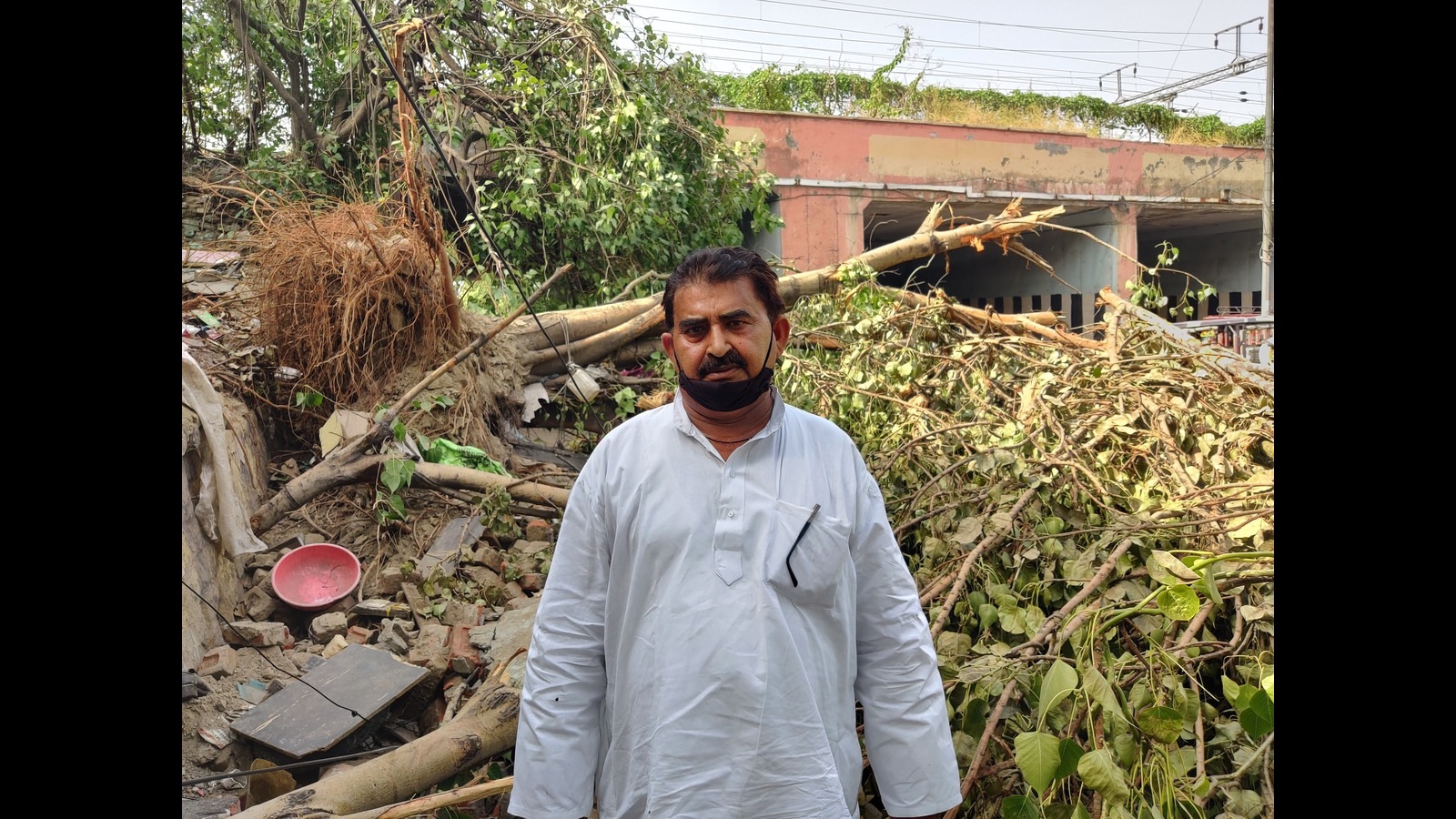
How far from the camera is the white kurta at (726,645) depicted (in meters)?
1.60

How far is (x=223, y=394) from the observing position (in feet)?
18.0

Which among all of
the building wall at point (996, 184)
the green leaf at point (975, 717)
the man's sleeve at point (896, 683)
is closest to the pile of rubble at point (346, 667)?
the green leaf at point (975, 717)

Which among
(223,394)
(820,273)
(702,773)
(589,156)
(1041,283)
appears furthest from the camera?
(1041,283)

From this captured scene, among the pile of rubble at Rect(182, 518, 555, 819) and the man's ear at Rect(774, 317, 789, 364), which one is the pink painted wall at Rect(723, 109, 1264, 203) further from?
the man's ear at Rect(774, 317, 789, 364)

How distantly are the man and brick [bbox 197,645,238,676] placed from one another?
2887mm

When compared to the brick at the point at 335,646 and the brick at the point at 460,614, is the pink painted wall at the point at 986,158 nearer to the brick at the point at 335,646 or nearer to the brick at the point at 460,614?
the brick at the point at 460,614

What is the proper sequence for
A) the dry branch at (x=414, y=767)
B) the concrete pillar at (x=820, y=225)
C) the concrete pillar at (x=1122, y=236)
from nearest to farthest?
the dry branch at (x=414, y=767) < the concrete pillar at (x=820, y=225) < the concrete pillar at (x=1122, y=236)

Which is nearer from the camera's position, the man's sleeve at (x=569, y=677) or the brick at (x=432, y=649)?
the man's sleeve at (x=569, y=677)

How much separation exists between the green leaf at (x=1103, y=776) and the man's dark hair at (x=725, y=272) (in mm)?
1037

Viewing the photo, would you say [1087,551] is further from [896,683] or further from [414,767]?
[414,767]

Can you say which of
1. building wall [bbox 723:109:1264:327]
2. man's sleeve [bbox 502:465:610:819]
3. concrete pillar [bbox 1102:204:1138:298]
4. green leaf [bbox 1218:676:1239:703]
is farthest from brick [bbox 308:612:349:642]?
concrete pillar [bbox 1102:204:1138:298]
